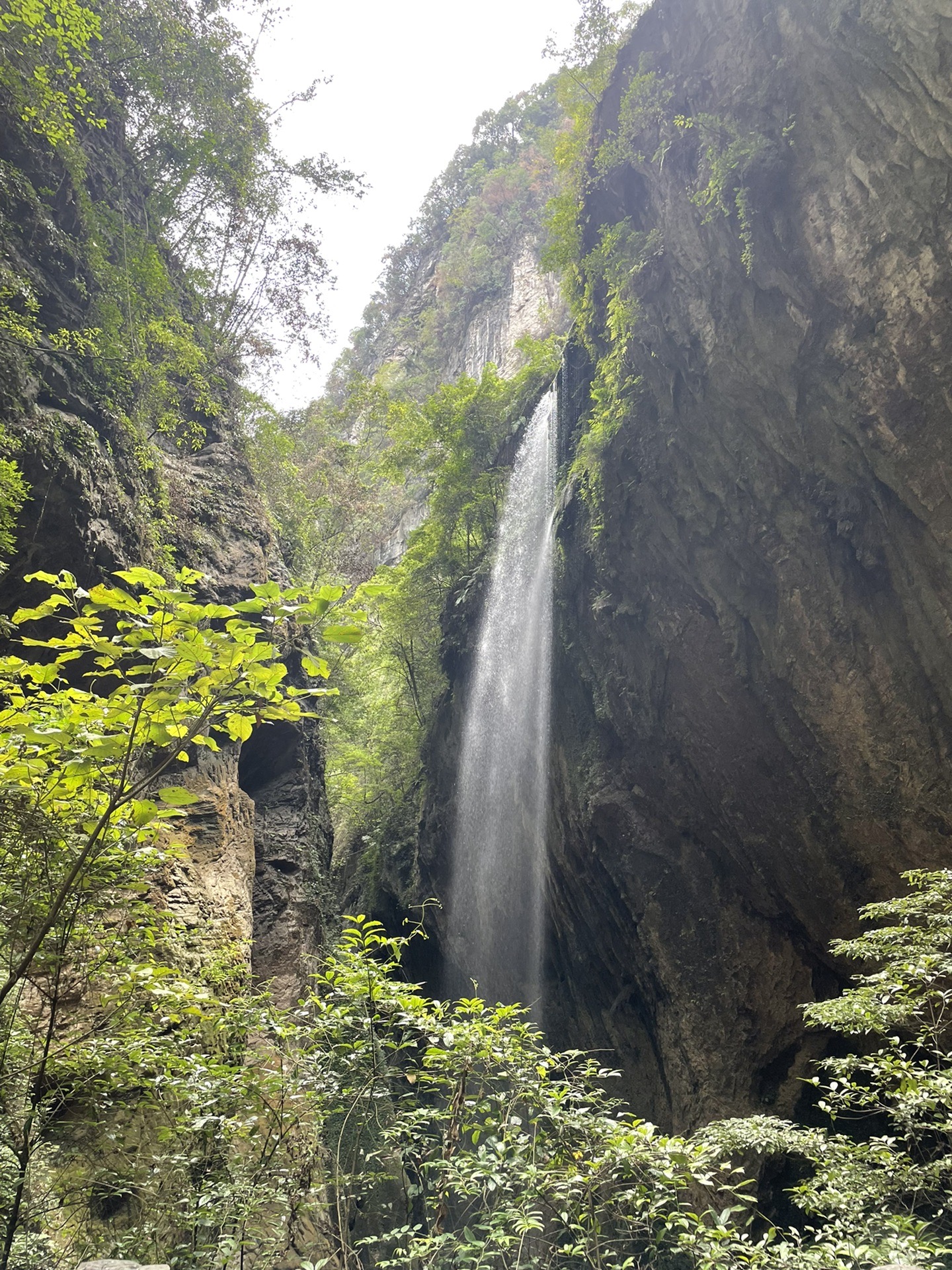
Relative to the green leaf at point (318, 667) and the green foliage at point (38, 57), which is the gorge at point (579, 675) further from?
the green foliage at point (38, 57)

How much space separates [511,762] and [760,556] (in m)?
5.57

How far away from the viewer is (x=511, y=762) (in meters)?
11.9

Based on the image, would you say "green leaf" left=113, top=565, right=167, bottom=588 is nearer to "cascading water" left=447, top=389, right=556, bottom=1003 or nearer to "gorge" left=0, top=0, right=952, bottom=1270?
"gorge" left=0, top=0, right=952, bottom=1270

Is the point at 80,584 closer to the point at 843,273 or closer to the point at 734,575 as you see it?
the point at 734,575

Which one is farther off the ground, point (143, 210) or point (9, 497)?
point (143, 210)

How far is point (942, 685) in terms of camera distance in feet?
20.5

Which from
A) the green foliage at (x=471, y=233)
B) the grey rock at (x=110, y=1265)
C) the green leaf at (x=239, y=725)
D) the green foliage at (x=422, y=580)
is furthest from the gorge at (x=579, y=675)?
the green foliage at (x=471, y=233)

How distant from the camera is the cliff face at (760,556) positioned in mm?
6262

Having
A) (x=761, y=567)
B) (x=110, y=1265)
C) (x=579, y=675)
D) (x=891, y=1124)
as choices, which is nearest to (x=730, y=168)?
(x=761, y=567)

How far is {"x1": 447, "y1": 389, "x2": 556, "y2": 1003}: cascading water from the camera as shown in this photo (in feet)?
37.0

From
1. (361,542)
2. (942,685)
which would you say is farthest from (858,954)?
(361,542)

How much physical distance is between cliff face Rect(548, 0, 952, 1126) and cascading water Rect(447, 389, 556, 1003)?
3.10 feet

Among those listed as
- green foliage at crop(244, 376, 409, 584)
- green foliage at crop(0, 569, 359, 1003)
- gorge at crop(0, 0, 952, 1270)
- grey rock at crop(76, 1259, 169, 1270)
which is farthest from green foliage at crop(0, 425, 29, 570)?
green foliage at crop(244, 376, 409, 584)

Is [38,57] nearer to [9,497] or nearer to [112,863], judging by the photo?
[9,497]
